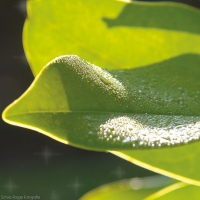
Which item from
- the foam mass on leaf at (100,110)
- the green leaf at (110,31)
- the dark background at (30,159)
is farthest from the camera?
the dark background at (30,159)

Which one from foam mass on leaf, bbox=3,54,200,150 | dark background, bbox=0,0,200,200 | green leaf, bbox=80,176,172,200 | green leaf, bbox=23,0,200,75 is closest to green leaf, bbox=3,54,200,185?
foam mass on leaf, bbox=3,54,200,150

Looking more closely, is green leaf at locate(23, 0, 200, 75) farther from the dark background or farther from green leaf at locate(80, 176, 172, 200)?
the dark background

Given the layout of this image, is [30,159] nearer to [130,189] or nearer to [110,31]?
[130,189]

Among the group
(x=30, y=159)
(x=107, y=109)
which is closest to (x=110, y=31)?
(x=107, y=109)

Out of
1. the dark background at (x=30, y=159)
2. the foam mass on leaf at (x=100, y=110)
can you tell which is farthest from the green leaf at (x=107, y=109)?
the dark background at (x=30, y=159)

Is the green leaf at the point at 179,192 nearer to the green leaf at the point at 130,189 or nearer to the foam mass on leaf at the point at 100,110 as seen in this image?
the green leaf at the point at 130,189

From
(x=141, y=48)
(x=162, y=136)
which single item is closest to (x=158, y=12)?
(x=141, y=48)

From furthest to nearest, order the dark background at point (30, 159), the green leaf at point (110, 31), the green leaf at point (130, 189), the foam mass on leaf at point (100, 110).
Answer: the dark background at point (30, 159), the green leaf at point (130, 189), the green leaf at point (110, 31), the foam mass on leaf at point (100, 110)
